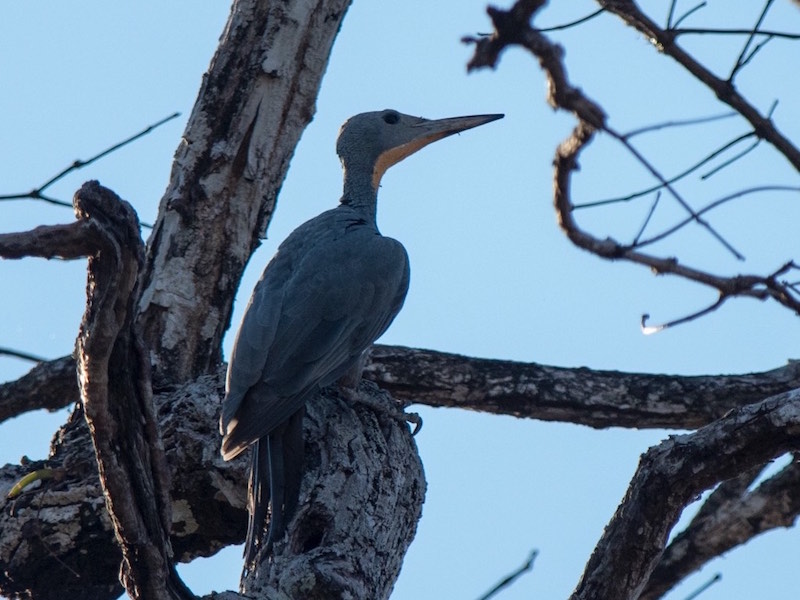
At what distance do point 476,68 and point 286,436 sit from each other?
1988 millimetres

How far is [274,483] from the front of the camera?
4.59 metres

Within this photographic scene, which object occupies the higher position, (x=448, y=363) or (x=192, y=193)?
(x=192, y=193)

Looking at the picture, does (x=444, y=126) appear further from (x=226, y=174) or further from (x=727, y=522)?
(x=727, y=522)

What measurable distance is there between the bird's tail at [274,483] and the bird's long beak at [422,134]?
2786 mm

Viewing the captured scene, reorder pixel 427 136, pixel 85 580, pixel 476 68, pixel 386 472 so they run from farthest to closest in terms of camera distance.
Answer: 1. pixel 427 136
2. pixel 476 68
3. pixel 85 580
4. pixel 386 472

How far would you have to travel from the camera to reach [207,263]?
6.14 meters

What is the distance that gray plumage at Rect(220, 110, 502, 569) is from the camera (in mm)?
4754

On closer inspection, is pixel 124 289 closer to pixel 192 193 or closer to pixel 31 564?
pixel 31 564

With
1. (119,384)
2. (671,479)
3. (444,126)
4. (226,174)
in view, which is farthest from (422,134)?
(119,384)

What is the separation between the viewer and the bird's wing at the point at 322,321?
495 centimetres

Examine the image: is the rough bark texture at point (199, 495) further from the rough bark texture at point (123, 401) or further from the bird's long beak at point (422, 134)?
the bird's long beak at point (422, 134)

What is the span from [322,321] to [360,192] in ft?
6.01

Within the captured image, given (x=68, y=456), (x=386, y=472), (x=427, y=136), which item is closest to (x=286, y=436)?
(x=386, y=472)

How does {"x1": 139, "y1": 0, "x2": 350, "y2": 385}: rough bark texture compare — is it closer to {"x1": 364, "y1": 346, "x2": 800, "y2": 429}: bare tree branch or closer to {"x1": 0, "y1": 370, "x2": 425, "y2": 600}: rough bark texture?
{"x1": 0, "y1": 370, "x2": 425, "y2": 600}: rough bark texture
